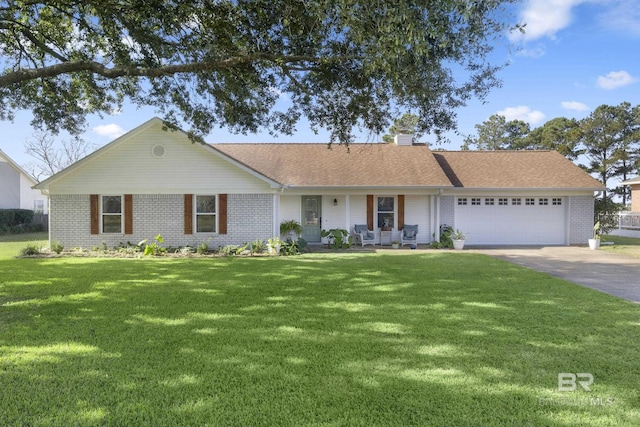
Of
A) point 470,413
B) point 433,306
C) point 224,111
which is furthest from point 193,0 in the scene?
point 470,413

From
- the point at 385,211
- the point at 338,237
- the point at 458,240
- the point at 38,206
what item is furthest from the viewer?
the point at 38,206

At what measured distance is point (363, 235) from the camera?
17.8m

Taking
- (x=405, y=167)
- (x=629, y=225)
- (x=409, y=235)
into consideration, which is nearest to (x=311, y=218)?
(x=409, y=235)

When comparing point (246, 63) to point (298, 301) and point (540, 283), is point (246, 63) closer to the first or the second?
point (298, 301)

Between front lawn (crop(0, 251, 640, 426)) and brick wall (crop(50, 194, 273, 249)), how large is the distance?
22.3ft

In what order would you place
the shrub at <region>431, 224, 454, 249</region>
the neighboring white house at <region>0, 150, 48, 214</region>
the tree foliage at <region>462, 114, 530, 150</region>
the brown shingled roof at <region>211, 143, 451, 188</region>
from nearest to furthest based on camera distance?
the shrub at <region>431, 224, 454, 249</region> < the brown shingled roof at <region>211, 143, 451, 188</region> < the neighboring white house at <region>0, 150, 48, 214</region> < the tree foliage at <region>462, 114, 530, 150</region>

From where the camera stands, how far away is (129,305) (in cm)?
707

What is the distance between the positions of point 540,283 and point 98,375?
8.89m

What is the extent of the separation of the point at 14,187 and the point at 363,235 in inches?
1104

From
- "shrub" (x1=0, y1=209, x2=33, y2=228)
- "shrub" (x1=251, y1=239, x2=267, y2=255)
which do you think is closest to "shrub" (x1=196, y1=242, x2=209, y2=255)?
"shrub" (x1=251, y1=239, x2=267, y2=255)

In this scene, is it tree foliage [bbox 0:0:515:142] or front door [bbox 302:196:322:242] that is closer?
tree foliage [bbox 0:0:515:142]

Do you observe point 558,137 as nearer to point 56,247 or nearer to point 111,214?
point 111,214

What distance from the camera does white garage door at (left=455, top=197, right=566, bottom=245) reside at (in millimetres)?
18672

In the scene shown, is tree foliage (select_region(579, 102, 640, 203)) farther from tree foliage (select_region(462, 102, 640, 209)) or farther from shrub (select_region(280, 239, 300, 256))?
shrub (select_region(280, 239, 300, 256))
